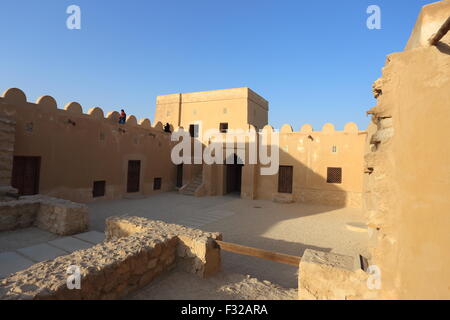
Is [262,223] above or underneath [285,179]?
underneath

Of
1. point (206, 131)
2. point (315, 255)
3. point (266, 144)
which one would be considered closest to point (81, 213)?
point (315, 255)

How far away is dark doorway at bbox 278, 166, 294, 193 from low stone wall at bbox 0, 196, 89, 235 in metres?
10.7

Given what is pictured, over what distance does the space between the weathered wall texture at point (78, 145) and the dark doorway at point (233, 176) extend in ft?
17.1

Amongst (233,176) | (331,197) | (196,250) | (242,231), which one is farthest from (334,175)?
(196,250)

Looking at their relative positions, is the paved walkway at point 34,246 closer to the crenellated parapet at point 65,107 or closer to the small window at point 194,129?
the crenellated parapet at point 65,107

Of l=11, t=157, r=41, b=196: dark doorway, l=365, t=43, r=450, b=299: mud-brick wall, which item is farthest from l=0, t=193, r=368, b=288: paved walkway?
l=11, t=157, r=41, b=196: dark doorway

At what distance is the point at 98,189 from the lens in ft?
39.7

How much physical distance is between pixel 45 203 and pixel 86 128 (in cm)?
541

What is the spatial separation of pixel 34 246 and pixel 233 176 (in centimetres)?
1316

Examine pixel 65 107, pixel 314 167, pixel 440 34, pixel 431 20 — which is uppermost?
pixel 65 107

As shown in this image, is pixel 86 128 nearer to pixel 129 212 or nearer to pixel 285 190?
pixel 129 212

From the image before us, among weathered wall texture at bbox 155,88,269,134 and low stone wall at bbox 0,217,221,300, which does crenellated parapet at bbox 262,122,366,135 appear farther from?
low stone wall at bbox 0,217,221,300

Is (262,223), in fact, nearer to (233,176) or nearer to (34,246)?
(34,246)

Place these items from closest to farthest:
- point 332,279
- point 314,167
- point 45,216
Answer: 1. point 332,279
2. point 45,216
3. point 314,167
